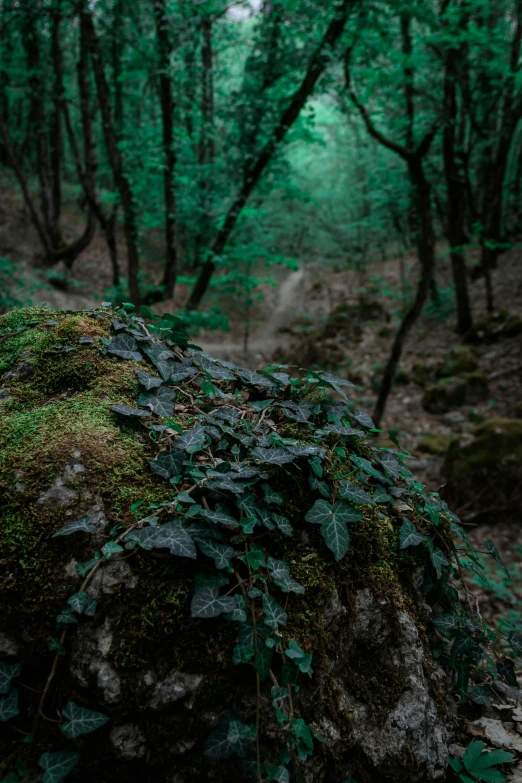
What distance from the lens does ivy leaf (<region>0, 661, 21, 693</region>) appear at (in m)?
1.38

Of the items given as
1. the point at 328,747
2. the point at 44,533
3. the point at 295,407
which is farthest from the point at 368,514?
the point at 44,533

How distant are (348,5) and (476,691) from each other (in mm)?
8076

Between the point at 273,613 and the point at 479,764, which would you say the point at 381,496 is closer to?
the point at 273,613

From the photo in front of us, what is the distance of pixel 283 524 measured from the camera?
1.70 metres

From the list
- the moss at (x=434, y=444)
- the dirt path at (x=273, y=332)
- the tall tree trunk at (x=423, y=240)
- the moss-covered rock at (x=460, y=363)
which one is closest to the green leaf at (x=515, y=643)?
the tall tree trunk at (x=423, y=240)

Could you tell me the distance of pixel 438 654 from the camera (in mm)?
1860

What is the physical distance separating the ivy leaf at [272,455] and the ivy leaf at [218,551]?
0.37 m

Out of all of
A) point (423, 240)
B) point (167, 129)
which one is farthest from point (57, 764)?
point (167, 129)

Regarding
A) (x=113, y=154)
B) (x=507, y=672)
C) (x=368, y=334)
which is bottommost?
(x=368, y=334)

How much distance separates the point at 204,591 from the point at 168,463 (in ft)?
1.60

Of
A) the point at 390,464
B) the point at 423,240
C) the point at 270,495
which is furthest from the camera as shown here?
the point at 423,240

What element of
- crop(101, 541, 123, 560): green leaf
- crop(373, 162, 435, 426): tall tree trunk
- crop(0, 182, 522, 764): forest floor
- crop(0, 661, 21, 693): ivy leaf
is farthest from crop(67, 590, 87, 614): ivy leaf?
crop(373, 162, 435, 426): tall tree trunk

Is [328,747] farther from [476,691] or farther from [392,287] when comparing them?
[392,287]

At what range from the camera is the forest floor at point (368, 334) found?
7629 millimetres
